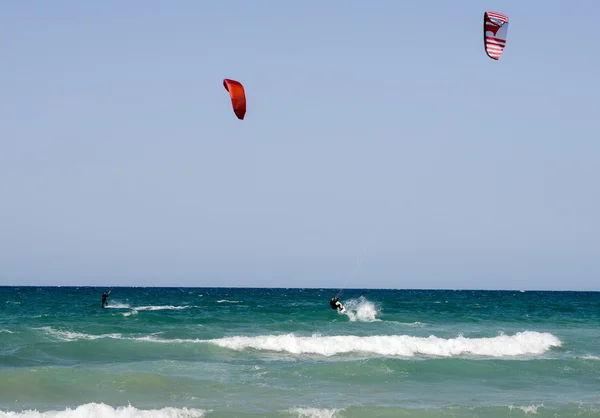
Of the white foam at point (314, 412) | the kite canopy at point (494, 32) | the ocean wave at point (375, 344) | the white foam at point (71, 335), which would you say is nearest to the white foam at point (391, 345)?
the ocean wave at point (375, 344)

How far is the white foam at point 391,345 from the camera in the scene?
2183cm

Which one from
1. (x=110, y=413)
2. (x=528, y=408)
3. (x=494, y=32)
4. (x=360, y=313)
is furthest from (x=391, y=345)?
(x=110, y=413)

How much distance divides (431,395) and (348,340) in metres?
7.98

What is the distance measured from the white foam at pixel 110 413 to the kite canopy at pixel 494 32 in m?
8.95

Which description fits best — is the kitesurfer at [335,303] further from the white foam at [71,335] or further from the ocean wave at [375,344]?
the white foam at [71,335]

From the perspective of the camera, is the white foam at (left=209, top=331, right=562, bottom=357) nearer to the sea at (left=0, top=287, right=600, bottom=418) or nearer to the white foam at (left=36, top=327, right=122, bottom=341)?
the sea at (left=0, top=287, right=600, bottom=418)

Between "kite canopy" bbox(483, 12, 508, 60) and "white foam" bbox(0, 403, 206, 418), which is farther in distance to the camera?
"kite canopy" bbox(483, 12, 508, 60)

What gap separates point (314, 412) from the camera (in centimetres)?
1301

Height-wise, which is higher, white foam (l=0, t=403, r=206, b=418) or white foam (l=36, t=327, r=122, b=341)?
white foam (l=36, t=327, r=122, b=341)

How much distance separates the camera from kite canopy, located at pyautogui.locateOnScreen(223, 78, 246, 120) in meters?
16.2

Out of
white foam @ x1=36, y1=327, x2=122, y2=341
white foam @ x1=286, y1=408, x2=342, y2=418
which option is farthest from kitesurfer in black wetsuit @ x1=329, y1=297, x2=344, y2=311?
white foam @ x1=286, y1=408, x2=342, y2=418

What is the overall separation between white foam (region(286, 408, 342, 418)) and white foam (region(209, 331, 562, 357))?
320 inches

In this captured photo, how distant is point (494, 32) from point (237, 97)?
18.1 feet

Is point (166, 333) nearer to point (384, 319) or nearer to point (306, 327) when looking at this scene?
point (306, 327)
